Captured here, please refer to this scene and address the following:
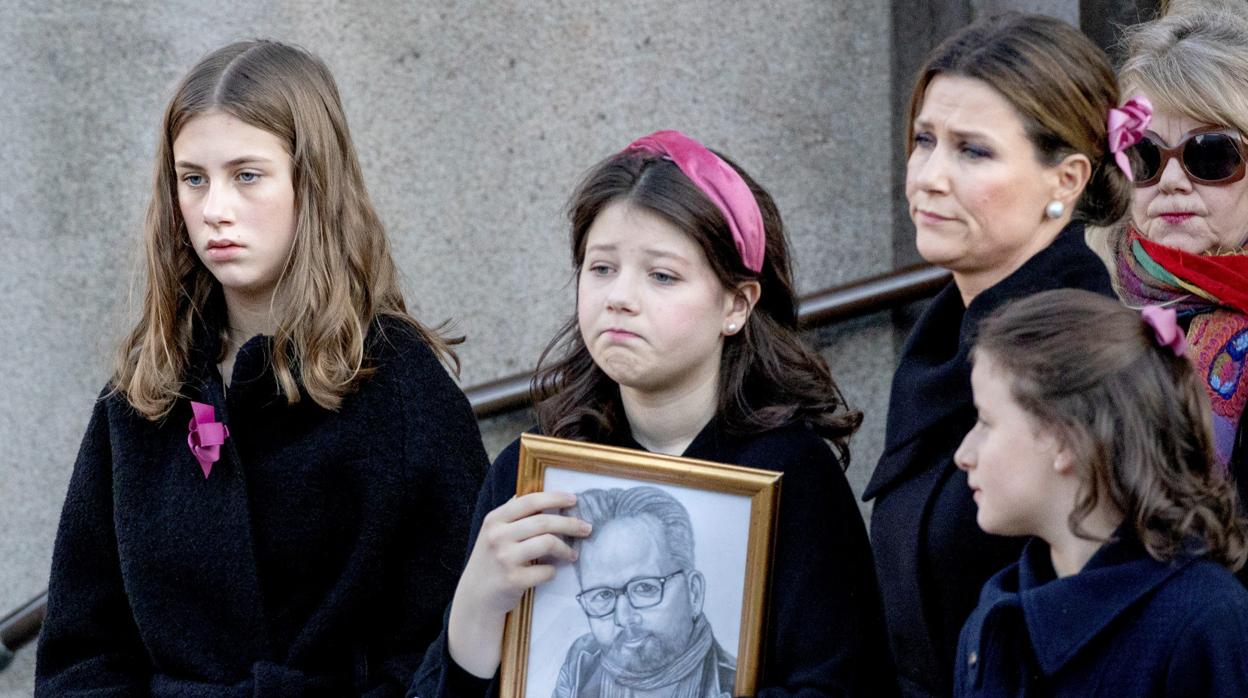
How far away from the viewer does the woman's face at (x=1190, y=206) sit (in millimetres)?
3162

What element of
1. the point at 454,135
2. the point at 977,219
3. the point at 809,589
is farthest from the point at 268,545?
the point at 454,135

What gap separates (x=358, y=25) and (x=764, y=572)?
2818 millimetres

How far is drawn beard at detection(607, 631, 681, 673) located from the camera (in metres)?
2.70

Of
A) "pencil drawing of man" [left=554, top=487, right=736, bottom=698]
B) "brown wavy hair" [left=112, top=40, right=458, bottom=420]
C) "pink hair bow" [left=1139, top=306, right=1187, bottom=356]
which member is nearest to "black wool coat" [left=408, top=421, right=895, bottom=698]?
"pencil drawing of man" [left=554, top=487, right=736, bottom=698]

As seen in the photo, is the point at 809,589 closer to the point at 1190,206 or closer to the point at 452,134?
the point at 1190,206

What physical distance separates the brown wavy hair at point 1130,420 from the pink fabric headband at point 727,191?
0.60 meters

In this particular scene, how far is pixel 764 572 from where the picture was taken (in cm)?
268

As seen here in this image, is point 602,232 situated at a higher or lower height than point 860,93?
lower

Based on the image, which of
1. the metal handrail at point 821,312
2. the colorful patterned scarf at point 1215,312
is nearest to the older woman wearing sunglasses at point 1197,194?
the colorful patterned scarf at point 1215,312

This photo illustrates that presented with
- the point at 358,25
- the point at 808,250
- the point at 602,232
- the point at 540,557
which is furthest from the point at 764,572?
the point at 358,25

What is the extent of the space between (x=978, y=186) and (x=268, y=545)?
1.48 meters

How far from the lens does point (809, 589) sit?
107 inches

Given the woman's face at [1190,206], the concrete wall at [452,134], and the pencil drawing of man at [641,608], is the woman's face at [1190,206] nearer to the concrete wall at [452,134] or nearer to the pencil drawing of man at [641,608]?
the pencil drawing of man at [641,608]

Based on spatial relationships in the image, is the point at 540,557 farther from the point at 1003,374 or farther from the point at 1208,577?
the point at 1208,577
